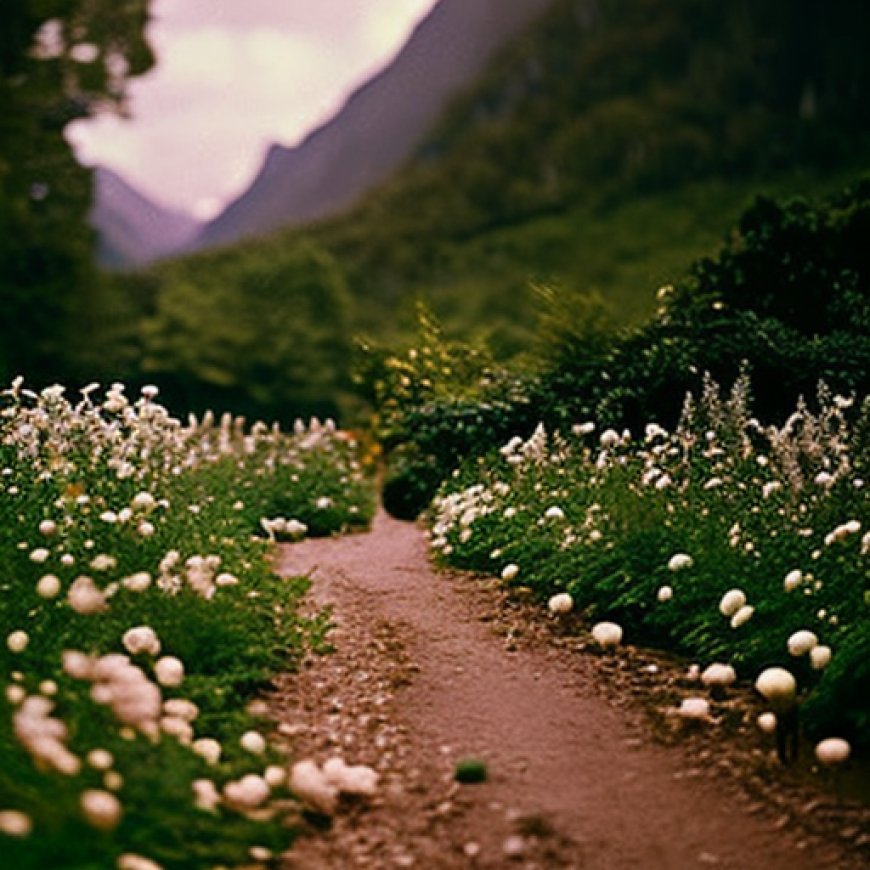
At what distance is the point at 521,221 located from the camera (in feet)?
182

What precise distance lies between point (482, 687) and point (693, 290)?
7.05m

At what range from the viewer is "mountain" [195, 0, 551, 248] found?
91938 mm

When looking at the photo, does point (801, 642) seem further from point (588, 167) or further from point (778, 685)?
point (588, 167)

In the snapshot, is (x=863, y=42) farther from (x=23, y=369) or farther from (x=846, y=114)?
(x=23, y=369)

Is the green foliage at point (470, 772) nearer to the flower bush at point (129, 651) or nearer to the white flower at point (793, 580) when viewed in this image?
the flower bush at point (129, 651)

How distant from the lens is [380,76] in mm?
121500

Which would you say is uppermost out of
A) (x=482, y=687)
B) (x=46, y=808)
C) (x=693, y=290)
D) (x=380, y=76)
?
(x=380, y=76)

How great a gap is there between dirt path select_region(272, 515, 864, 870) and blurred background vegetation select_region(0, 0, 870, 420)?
400 centimetres

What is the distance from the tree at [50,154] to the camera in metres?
22.3

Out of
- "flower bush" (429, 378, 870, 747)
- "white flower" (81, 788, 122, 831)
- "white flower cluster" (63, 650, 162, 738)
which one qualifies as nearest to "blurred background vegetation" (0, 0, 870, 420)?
"flower bush" (429, 378, 870, 747)

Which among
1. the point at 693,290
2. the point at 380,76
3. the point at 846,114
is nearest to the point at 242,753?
the point at 693,290

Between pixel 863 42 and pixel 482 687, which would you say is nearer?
pixel 482 687

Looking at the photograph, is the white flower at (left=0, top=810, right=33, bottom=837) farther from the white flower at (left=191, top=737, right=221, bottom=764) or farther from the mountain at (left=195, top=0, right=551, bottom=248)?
the mountain at (left=195, top=0, right=551, bottom=248)

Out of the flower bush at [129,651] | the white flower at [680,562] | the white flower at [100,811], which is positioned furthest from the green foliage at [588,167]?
the white flower at [100,811]
